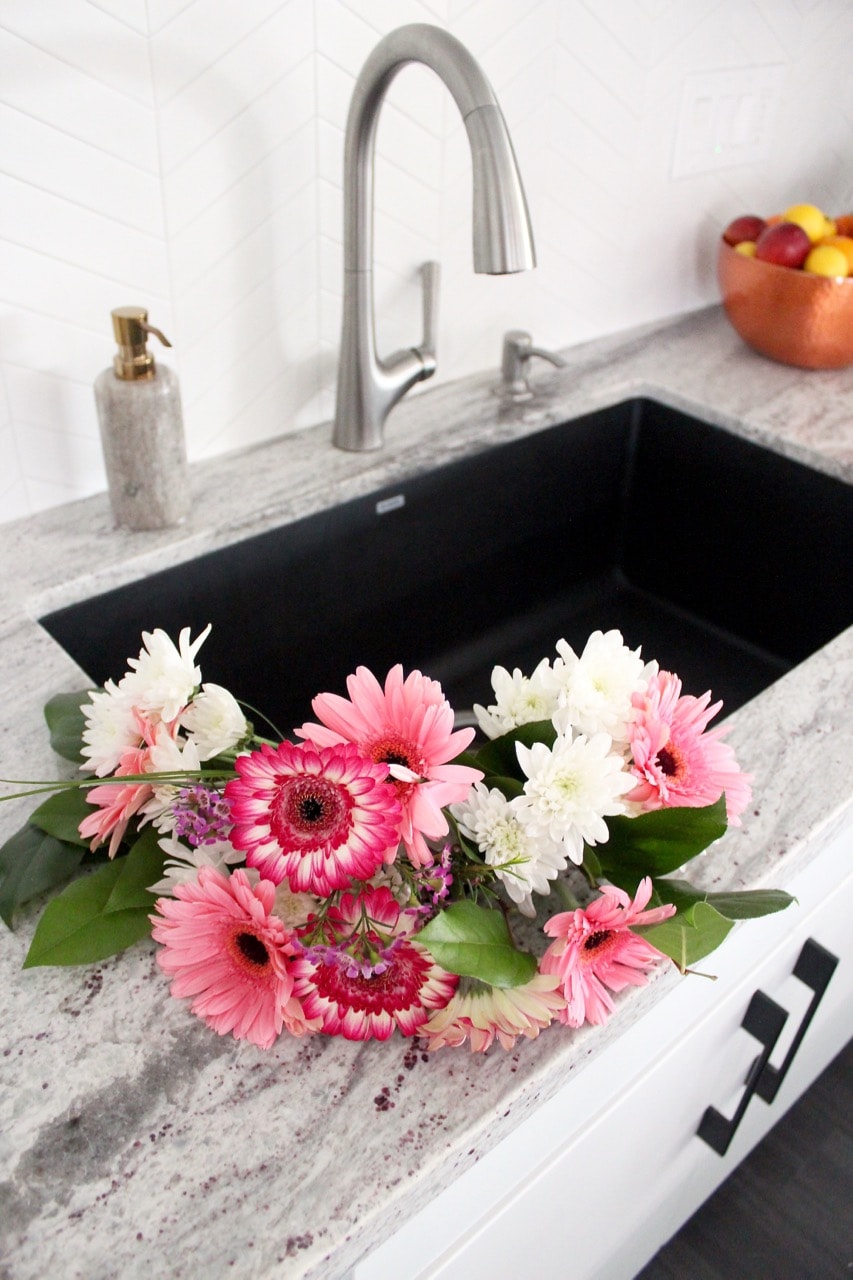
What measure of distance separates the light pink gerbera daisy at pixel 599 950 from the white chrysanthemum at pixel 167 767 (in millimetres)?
222

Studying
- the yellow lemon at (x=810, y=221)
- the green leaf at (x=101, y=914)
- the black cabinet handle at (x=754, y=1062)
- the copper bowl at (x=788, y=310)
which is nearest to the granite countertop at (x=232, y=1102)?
the green leaf at (x=101, y=914)

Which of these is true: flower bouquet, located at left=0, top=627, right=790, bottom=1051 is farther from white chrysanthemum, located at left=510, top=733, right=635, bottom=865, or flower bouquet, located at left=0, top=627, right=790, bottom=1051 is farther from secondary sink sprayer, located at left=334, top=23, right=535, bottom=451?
secondary sink sprayer, located at left=334, top=23, right=535, bottom=451

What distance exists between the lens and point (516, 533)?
1.29 metres

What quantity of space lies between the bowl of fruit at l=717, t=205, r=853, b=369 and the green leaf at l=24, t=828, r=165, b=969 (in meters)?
1.08

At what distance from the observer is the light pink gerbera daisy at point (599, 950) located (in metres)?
0.55

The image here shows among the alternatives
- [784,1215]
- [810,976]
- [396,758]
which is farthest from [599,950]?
[784,1215]

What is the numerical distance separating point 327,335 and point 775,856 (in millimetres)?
746

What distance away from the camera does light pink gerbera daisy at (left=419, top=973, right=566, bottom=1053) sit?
1.82 feet

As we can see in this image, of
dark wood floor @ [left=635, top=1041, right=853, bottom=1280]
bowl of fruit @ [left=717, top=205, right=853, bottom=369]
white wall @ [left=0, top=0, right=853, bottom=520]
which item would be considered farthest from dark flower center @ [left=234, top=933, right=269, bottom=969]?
bowl of fruit @ [left=717, top=205, right=853, bottom=369]

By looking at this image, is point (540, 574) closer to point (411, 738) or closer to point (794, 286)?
point (794, 286)

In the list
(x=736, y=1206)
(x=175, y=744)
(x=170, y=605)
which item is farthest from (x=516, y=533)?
(x=736, y=1206)

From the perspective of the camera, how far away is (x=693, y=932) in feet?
1.81

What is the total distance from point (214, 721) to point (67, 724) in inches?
7.0

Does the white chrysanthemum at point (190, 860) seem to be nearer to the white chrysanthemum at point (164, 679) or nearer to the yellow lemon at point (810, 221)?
the white chrysanthemum at point (164, 679)
